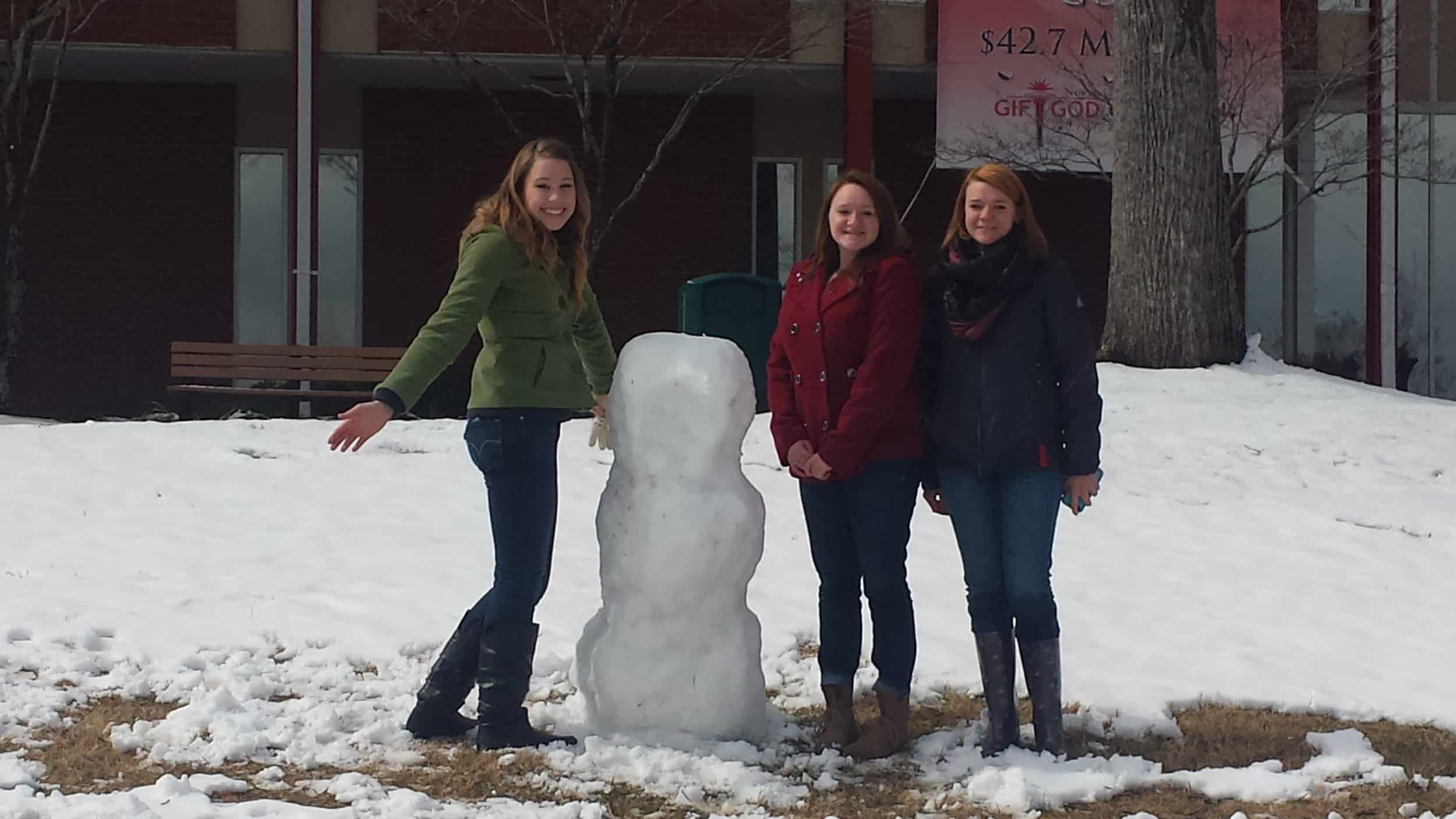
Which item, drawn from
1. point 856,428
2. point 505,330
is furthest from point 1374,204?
point 505,330

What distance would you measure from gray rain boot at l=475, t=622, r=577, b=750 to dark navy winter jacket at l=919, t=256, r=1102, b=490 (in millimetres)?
1268

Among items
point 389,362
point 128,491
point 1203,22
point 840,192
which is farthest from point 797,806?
point 389,362

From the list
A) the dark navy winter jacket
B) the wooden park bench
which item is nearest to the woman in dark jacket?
the dark navy winter jacket

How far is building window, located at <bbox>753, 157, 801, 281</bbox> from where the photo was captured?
1667 cm

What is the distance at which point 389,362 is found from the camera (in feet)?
42.2

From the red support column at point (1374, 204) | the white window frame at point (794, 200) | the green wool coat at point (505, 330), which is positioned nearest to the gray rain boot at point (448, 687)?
the green wool coat at point (505, 330)

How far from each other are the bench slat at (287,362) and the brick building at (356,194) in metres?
2.41

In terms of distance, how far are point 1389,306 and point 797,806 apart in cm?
1273

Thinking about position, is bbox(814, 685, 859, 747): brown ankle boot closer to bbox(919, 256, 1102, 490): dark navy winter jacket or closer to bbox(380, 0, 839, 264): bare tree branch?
bbox(919, 256, 1102, 490): dark navy winter jacket

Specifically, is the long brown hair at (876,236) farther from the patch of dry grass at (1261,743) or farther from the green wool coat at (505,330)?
the patch of dry grass at (1261,743)

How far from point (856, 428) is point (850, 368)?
0.21 m

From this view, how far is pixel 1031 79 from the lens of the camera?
1464 cm

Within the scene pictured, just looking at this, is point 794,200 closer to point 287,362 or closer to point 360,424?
point 287,362

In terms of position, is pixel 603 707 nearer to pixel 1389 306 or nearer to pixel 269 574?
pixel 269 574
